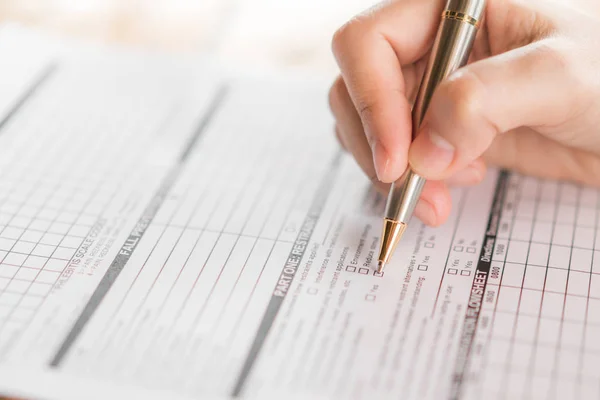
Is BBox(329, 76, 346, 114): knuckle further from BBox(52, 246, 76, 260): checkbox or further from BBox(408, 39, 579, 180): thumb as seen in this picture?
BBox(52, 246, 76, 260): checkbox

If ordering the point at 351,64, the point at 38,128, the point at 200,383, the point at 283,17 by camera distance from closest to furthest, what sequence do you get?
the point at 200,383 < the point at 351,64 < the point at 38,128 < the point at 283,17

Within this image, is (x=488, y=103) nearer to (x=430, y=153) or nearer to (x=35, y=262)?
(x=430, y=153)

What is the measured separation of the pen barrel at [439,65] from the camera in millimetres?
565

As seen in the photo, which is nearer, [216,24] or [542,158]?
[542,158]

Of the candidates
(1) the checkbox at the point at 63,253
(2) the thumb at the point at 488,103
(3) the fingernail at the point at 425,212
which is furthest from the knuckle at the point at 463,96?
(1) the checkbox at the point at 63,253

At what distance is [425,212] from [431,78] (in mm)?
111

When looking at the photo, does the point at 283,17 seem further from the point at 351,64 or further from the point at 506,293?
the point at 506,293

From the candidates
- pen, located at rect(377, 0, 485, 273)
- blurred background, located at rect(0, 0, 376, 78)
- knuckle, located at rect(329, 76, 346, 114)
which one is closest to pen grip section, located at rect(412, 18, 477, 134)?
pen, located at rect(377, 0, 485, 273)

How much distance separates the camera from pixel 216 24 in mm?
939

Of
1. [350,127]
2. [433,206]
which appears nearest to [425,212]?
[433,206]

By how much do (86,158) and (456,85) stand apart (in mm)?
379

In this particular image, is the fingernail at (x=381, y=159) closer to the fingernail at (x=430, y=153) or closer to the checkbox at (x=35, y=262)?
the fingernail at (x=430, y=153)

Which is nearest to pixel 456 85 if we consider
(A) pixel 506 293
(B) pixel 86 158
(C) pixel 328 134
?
(A) pixel 506 293

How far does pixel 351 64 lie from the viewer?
60 cm
